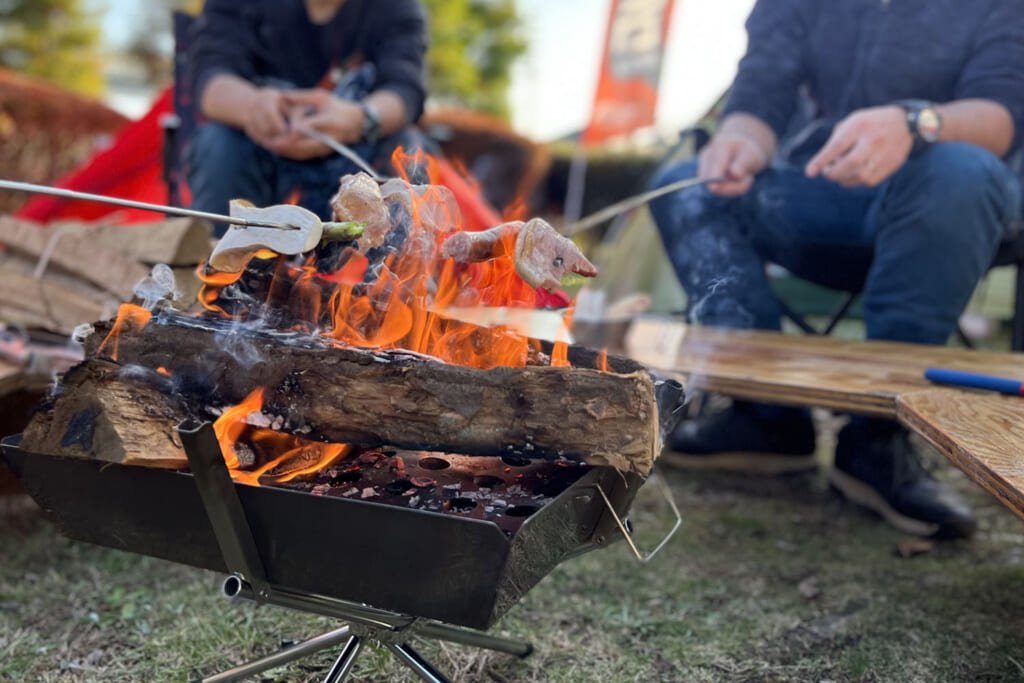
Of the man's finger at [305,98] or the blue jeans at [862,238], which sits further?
the man's finger at [305,98]

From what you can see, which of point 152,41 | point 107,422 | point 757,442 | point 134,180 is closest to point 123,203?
point 107,422

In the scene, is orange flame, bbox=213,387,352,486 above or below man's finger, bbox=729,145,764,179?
below

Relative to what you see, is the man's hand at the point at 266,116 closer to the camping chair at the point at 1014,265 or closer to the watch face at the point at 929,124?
the camping chair at the point at 1014,265

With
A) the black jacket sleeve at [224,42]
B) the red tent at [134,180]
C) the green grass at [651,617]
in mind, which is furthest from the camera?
the red tent at [134,180]

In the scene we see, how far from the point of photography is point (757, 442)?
9.25 ft

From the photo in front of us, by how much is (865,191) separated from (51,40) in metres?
15.0

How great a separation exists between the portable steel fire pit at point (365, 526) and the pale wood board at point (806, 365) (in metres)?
0.62

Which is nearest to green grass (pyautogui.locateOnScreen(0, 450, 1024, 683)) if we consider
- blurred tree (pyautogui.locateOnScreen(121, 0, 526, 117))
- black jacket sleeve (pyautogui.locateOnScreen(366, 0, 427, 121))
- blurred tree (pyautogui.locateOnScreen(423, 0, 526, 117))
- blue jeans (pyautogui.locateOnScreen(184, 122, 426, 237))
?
blue jeans (pyautogui.locateOnScreen(184, 122, 426, 237))

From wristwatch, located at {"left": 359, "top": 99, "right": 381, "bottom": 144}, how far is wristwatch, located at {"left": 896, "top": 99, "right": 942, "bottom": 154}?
166 cm

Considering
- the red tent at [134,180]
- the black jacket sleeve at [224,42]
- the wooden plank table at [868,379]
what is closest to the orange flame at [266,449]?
the wooden plank table at [868,379]

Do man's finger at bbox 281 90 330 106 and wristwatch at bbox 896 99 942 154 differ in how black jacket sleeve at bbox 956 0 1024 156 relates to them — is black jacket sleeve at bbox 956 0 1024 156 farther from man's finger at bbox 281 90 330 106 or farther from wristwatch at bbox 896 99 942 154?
man's finger at bbox 281 90 330 106

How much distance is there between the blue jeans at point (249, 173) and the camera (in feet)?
8.38

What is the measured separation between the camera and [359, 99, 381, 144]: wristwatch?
2582 millimetres

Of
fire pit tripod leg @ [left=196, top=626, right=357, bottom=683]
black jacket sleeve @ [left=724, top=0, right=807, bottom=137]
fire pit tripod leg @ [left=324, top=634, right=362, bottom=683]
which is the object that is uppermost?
black jacket sleeve @ [left=724, top=0, right=807, bottom=137]
